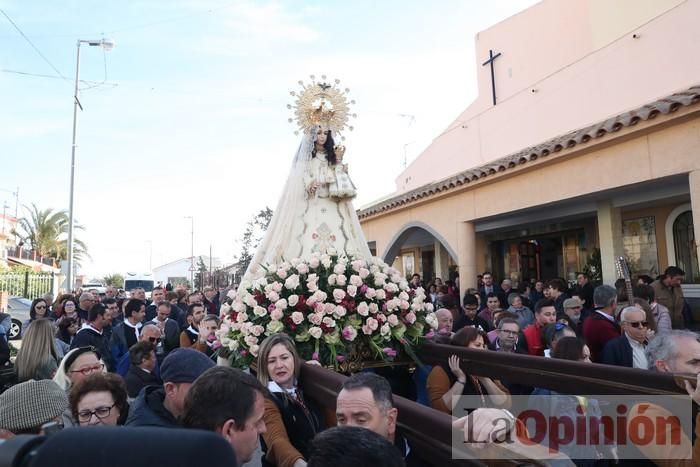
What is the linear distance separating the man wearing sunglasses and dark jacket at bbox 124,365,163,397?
12.5ft

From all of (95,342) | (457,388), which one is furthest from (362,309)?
(95,342)

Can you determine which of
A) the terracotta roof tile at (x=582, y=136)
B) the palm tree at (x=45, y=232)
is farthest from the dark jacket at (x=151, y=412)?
the palm tree at (x=45, y=232)

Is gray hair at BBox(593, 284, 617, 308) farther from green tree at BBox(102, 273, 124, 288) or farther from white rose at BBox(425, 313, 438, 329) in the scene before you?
green tree at BBox(102, 273, 124, 288)

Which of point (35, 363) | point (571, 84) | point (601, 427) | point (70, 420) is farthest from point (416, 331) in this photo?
point (571, 84)

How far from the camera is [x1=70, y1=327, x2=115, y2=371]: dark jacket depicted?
5.70 meters

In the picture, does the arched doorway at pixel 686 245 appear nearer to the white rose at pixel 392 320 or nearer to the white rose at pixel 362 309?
the white rose at pixel 392 320

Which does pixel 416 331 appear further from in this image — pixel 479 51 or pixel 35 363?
pixel 479 51

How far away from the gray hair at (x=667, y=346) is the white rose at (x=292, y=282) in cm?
242

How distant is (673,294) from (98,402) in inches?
295

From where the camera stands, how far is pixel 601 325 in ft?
16.5

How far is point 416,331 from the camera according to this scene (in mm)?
4113

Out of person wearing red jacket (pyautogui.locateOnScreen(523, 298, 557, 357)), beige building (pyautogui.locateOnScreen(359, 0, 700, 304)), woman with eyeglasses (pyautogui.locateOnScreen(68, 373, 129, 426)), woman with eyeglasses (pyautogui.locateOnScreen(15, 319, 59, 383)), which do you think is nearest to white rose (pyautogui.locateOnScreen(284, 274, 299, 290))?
woman with eyeglasses (pyautogui.locateOnScreen(68, 373, 129, 426))

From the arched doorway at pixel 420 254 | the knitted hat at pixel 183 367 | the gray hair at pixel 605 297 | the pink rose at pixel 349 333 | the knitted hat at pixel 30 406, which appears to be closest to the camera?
the knitted hat at pixel 30 406

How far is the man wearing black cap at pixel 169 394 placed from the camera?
2.24 meters
